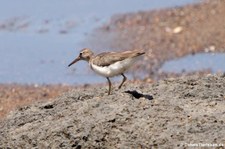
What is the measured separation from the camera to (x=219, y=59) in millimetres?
15750

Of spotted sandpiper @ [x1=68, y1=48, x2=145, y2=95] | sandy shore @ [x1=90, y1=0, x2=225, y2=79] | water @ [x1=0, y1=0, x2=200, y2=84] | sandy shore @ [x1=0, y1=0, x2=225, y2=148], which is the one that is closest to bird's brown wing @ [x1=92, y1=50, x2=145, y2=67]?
spotted sandpiper @ [x1=68, y1=48, x2=145, y2=95]

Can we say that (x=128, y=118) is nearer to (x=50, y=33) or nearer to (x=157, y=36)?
(x=157, y=36)

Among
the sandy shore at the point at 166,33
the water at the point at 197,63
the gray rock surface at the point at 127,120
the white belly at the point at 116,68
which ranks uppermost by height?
the sandy shore at the point at 166,33

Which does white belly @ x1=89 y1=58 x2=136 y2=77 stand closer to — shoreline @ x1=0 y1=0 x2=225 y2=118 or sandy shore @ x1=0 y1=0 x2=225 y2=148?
sandy shore @ x1=0 y1=0 x2=225 y2=148

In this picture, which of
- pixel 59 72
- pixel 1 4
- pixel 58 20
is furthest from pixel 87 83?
pixel 1 4

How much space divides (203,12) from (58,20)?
3907mm

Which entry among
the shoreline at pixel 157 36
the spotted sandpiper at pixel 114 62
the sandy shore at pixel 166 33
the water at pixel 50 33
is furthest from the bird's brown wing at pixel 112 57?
the water at pixel 50 33

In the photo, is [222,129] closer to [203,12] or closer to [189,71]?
[189,71]

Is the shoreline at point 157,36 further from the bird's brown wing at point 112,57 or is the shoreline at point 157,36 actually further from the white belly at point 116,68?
the white belly at point 116,68

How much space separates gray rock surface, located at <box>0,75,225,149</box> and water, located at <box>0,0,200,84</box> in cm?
680

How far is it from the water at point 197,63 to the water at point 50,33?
1.54m

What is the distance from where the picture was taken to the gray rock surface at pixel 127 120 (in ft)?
23.5

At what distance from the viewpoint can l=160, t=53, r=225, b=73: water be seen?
50.1 ft

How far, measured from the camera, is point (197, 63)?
51.3 ft
